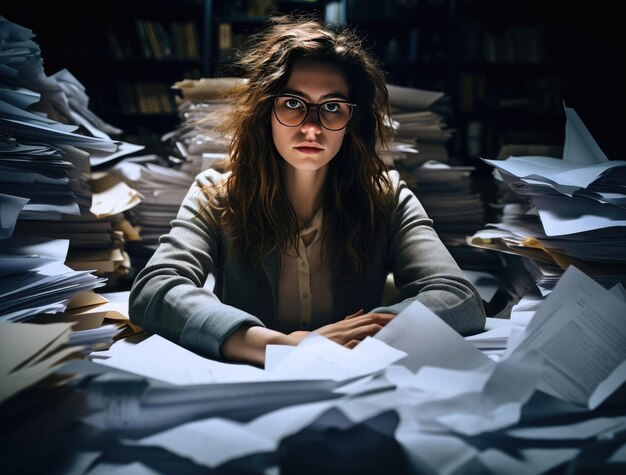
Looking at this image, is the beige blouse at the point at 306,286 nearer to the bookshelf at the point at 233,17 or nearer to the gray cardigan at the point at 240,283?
the gray cardigan at the point at 240,283

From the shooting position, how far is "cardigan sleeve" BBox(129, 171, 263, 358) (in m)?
0.84

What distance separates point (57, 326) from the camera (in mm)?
634

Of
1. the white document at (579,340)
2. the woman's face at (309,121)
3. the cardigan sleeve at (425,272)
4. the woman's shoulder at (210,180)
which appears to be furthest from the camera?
the woman's shoulder at (210,180)

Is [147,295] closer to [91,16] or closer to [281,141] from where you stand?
[281,141]

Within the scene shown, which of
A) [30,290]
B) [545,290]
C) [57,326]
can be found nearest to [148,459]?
[57,326]

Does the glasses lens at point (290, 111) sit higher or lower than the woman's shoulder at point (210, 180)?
higher

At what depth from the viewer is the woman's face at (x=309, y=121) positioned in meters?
1.15

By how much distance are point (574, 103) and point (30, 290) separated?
12.7 feet

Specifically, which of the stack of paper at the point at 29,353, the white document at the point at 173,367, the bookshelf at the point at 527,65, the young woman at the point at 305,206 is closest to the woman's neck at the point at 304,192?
the young woman at the point at 305,206

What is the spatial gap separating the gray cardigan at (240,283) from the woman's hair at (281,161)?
4cm

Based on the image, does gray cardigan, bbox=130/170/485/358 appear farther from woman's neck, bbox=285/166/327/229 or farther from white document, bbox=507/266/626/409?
white document, bbox=507/266/626/409

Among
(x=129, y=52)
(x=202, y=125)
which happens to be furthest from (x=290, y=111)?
(x=129, y=52)

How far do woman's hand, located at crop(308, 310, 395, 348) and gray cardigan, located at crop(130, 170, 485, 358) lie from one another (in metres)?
0.06

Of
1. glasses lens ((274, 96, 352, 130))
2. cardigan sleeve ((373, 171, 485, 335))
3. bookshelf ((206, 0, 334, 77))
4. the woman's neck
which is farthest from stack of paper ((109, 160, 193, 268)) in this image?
bookshelf ((206, 0, 334, 77))
